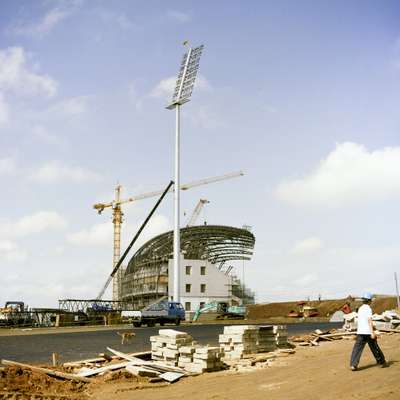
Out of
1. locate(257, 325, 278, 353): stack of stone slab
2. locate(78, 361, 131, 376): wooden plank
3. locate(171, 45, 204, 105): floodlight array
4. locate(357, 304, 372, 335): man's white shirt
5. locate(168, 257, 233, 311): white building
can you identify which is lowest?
locate(78, 361, 131, 376): wooden plank

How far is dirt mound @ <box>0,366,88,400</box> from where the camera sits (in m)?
10.2

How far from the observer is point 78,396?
10.3m

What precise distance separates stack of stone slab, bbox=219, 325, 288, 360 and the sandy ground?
89.3 inches

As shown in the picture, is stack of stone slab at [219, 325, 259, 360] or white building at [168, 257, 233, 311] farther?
white building at [168, 257, 233, 311]

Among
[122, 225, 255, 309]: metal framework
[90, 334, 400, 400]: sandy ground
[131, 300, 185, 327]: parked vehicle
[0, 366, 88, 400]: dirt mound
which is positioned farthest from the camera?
[122, 225, 255, 309]: metal framework

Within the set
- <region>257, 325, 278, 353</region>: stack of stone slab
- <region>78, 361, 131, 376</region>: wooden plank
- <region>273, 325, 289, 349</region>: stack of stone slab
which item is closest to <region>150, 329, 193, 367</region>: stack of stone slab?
<region>78, 361, 131, 376</region>: wooden plank

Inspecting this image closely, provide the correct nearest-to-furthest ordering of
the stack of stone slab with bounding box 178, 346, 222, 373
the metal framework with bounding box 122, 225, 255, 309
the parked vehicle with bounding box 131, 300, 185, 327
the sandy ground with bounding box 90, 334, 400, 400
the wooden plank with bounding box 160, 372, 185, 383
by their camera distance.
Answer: the sandy ground with bounding box 90, 334, 400, 400, the wooden plank with bounding box 160, 372, 185, 383, the stack of stone slab with bounding box 178, 346, 222, 373, the parked vehicle with bounding box 131, 300, 185, 327, the metal framework with bounding box 122, 225, 255, 309

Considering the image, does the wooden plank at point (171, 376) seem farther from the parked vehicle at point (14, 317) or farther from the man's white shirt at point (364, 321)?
the parked vehicle at point (14, 317)

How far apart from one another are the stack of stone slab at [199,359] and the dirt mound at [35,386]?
273 centimetres

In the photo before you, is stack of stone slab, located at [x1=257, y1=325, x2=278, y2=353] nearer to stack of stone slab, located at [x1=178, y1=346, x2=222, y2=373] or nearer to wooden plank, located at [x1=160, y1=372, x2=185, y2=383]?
stack of stone slab, located at [x1=178, y1=346, x2=222, y2=373]

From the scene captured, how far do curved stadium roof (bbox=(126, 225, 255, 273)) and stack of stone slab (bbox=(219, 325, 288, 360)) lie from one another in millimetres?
56729

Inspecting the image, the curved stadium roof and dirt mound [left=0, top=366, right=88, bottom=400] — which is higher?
the curved stadium roof

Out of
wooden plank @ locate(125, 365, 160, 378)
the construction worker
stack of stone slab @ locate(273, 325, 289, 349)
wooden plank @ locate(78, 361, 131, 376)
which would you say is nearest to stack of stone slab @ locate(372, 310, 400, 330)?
stack of stone slab @ locate(273, 325, 289, 349)

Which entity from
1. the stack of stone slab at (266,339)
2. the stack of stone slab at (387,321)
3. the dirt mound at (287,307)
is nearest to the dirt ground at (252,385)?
the stack of stone slab at (266,339)
